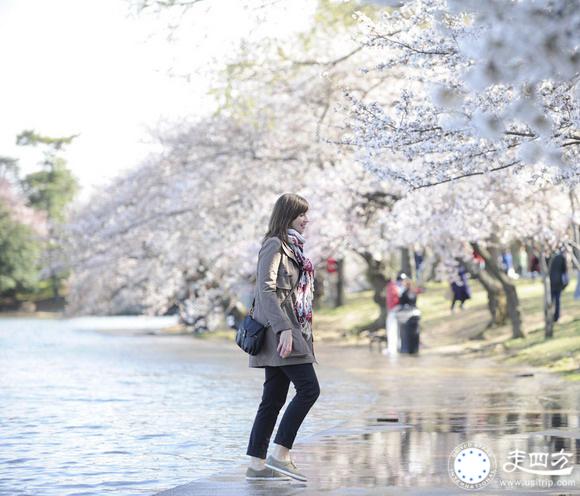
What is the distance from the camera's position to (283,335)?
8688mm

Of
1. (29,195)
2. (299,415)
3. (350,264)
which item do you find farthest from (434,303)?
(29,195)

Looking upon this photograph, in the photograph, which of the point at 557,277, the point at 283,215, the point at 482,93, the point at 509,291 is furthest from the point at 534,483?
the point at 509,291

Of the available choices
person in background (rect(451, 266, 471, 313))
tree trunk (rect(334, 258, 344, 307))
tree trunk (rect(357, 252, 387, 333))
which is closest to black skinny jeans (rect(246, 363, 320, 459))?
person in background (rect(451, 266, 471, 313))

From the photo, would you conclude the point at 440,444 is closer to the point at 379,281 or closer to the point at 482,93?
the point at 482,93

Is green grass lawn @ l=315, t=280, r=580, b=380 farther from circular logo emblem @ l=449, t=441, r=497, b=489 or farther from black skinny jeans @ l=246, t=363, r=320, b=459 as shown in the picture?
black skinny jeans @ l=246, t=363, r=320, b=459

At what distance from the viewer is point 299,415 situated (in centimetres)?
898

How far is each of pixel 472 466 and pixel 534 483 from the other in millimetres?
795

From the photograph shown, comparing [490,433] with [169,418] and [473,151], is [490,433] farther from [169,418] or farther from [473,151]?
[169,418]

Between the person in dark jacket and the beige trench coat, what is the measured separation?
62.0ft

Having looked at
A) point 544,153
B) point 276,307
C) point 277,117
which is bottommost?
point 276,307

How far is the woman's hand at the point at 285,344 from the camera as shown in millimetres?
8672

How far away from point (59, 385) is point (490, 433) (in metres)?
10.1

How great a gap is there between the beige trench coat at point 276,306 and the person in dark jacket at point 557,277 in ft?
62.0

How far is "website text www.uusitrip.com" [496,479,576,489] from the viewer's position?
8.41 meters
